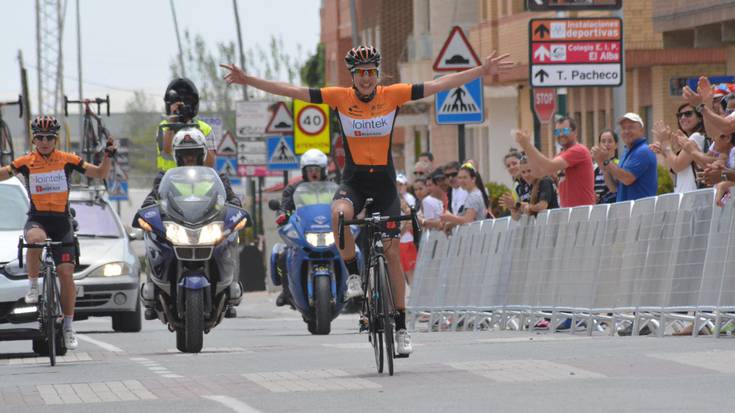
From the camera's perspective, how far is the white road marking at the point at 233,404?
11.0 metres

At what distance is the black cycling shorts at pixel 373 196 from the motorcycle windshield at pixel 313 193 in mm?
7594

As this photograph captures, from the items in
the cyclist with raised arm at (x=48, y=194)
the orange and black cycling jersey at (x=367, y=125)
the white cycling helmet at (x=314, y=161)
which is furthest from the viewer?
the white cycling helmet at (x=314, y=161)

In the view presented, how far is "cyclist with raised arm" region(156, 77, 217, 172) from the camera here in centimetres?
1745

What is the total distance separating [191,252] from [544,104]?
16035 millimetres

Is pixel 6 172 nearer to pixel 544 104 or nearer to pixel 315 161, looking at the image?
pixel 315 161

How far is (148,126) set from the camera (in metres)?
145

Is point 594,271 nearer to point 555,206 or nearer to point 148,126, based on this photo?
point 555,206

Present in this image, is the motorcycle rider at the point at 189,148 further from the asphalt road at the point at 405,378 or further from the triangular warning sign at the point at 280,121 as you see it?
the triangular warning sign at the point at 280,121

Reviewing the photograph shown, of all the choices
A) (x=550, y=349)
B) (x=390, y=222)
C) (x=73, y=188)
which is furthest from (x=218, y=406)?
(x=73, y=188)

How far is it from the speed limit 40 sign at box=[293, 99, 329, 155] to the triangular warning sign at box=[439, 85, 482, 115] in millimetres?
9212

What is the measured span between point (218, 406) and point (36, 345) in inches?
314

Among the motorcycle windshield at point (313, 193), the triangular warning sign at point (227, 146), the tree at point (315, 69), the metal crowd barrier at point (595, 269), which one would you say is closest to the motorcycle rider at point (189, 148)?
the metal crowd barrier at point (595, 269)

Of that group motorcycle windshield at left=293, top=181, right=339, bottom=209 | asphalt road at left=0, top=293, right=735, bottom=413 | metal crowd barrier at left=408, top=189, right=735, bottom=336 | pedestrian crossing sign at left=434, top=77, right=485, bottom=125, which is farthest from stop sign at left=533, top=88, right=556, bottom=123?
asphalt road at left=0, top=293, right=735, bottom=413

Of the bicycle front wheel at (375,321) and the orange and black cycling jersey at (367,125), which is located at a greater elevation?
the orange and black cycling jersey at (367,125)
